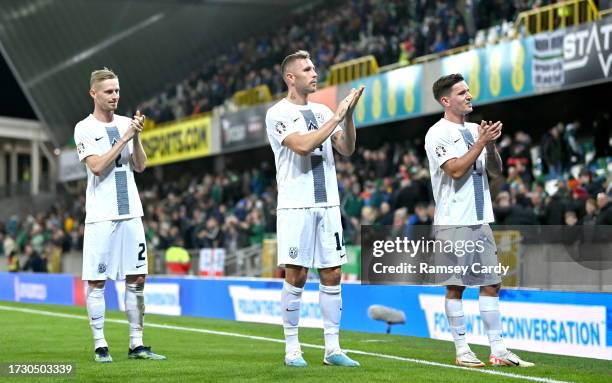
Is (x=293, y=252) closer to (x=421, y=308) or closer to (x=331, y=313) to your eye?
(x=331, y=313)

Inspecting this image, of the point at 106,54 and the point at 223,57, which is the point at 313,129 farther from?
the point at 106,54

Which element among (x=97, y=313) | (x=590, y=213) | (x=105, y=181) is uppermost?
(x=105, y=181)

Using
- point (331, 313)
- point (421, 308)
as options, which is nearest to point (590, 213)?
point (421, 308)

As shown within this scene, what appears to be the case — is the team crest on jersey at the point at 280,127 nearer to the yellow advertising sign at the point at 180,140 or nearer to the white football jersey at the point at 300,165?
the white football jersey at the point at 300,165

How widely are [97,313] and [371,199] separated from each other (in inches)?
495

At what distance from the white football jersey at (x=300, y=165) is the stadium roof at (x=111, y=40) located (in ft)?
98.9

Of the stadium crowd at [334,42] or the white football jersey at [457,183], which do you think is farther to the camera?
the stadium crowd at [334,42]

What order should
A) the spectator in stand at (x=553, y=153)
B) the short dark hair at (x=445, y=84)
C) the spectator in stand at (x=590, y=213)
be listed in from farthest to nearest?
the spectator in stand at (x=553, y=153)
the spectator in stand at (x=590, y=213)
the short dark hair at (x=445, y=84)

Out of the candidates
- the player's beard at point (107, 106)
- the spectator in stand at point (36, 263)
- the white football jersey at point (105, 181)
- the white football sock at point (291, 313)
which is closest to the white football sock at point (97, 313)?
the white football jersey at point (105, 181)

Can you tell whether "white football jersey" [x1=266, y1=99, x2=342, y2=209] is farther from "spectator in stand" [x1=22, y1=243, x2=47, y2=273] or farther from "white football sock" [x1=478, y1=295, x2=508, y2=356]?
"spectator in stand" [x1=22, y1=243, x2=47, y2=273]

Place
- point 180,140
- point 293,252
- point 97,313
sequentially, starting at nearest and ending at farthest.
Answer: point 293,252, point 97,313, point 180,140

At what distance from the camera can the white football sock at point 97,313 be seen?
8.52 m

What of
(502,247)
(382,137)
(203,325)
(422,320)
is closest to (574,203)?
(502,247)

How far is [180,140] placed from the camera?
33719 millimetres
